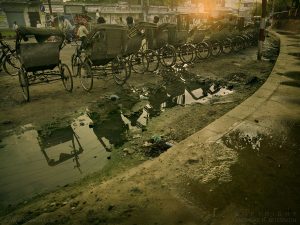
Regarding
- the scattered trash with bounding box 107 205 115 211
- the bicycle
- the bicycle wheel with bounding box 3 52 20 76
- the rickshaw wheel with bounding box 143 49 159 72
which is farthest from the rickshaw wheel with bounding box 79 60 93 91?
the scattered trash with bounding box 107 205 115 211

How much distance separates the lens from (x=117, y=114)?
599 centimetres

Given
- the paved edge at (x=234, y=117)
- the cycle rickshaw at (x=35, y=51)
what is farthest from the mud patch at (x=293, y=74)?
the cycle rickshaw at (x=35, y=51)

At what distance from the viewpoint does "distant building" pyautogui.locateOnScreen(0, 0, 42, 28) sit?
1449 inches

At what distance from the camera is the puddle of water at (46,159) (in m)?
3.56

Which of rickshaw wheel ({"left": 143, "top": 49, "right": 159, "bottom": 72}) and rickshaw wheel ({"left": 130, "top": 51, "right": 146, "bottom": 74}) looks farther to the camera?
rickshaw wheel ({"left": 143, "top": 49, "right": 159, "bottom": 72})

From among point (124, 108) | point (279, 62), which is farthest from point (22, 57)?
point (279, 62)

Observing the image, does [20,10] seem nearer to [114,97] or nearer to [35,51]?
[35,51]

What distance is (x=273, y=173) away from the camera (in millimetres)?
2984

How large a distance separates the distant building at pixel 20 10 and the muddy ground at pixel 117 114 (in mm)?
34531

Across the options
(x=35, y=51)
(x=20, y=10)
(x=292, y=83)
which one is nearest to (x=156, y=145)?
(x=35, y=51)

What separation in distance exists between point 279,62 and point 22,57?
9.31 metres

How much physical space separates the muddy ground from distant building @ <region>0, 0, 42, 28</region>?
34.5m

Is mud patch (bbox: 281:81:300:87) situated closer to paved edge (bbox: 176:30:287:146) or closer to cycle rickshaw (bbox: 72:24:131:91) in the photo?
paved edge (bbox: 176:30:287:146)

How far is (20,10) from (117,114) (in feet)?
134
